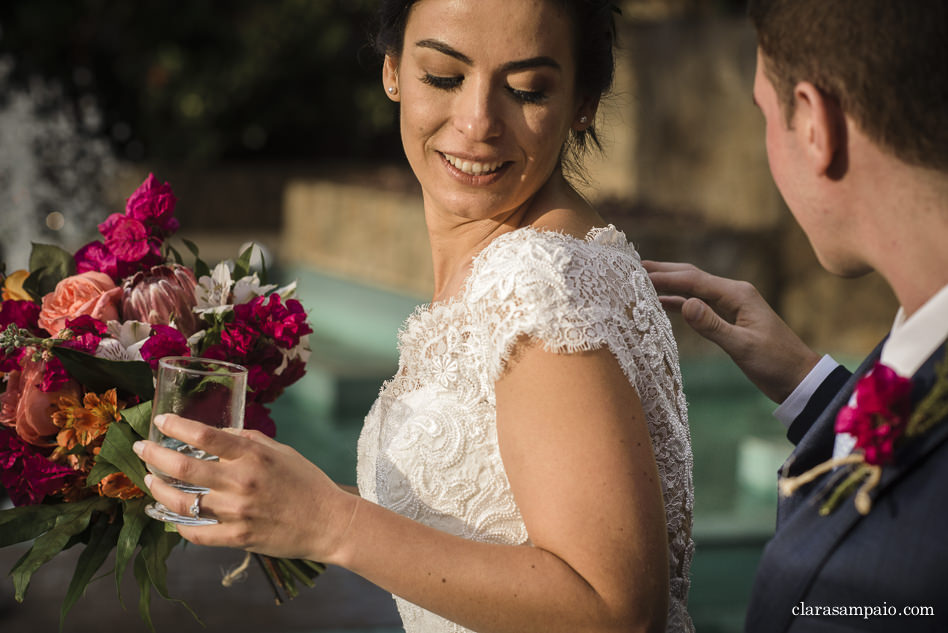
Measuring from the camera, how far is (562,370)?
1.59 m

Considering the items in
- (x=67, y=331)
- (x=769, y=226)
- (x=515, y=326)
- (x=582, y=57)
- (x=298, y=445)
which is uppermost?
(x=582, y=57)

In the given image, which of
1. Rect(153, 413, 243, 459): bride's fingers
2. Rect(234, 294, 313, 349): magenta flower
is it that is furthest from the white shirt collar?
Rect(234, 294, 313, 349): magenta flower

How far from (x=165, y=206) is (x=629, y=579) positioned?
1242 mm

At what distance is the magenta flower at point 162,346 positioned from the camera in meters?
1.91

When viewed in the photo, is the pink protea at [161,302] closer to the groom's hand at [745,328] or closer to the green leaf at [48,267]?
the green leaf at [48,267]

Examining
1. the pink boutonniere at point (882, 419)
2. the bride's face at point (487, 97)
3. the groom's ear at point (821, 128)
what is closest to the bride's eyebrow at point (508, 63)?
the bride's face at point (487, 97)

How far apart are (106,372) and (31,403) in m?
0.15

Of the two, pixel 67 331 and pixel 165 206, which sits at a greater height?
pixel 165 206

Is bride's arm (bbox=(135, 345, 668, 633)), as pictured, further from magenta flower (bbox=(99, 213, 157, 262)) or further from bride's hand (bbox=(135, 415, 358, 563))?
magenta flower (bbox=(99, 213, 157, 262))

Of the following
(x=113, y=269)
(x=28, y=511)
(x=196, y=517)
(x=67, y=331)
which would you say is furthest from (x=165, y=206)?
(x=196, y=517)

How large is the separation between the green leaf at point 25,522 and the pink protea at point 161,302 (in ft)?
1.25

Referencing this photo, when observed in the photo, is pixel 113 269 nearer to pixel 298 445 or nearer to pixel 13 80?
pixel 298 445

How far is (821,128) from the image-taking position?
4.29 feet

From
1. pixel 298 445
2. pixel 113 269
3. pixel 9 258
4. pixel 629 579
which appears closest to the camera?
pixel 629 579
